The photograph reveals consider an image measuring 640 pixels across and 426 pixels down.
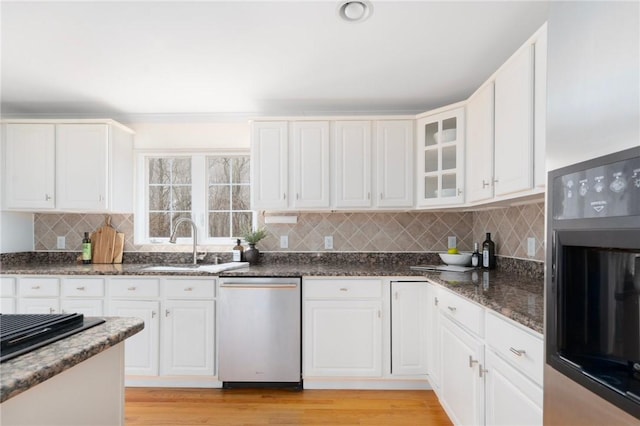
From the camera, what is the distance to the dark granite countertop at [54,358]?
25.0 inches

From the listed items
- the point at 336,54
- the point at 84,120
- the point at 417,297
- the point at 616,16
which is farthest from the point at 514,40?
the point at 84,120

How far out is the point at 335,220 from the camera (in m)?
3.24

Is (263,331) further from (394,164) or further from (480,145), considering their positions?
(480,145)

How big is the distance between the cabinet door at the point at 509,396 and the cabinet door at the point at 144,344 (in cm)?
229

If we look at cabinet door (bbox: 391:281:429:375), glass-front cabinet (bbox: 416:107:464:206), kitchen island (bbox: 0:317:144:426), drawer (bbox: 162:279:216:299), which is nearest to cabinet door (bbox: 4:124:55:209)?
drawer (bbox: 162:279:216:299)

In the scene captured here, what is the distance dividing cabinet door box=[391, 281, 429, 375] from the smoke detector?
180cm

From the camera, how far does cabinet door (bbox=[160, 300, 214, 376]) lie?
259 cm

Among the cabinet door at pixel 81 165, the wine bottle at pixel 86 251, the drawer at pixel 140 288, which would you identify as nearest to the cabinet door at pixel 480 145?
the drawer at pixel 140 288

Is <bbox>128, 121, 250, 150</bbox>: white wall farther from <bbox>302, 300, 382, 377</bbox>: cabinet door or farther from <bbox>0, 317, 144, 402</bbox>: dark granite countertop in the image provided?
<bbox>0, 317, 144, 402</bbox>: dark granite countertop

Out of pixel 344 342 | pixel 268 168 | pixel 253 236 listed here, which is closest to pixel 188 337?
pixel 253 236

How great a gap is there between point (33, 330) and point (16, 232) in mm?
3194

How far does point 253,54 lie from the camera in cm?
213

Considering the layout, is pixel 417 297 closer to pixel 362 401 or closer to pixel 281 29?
pixel 362 401

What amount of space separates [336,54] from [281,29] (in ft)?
1.33
